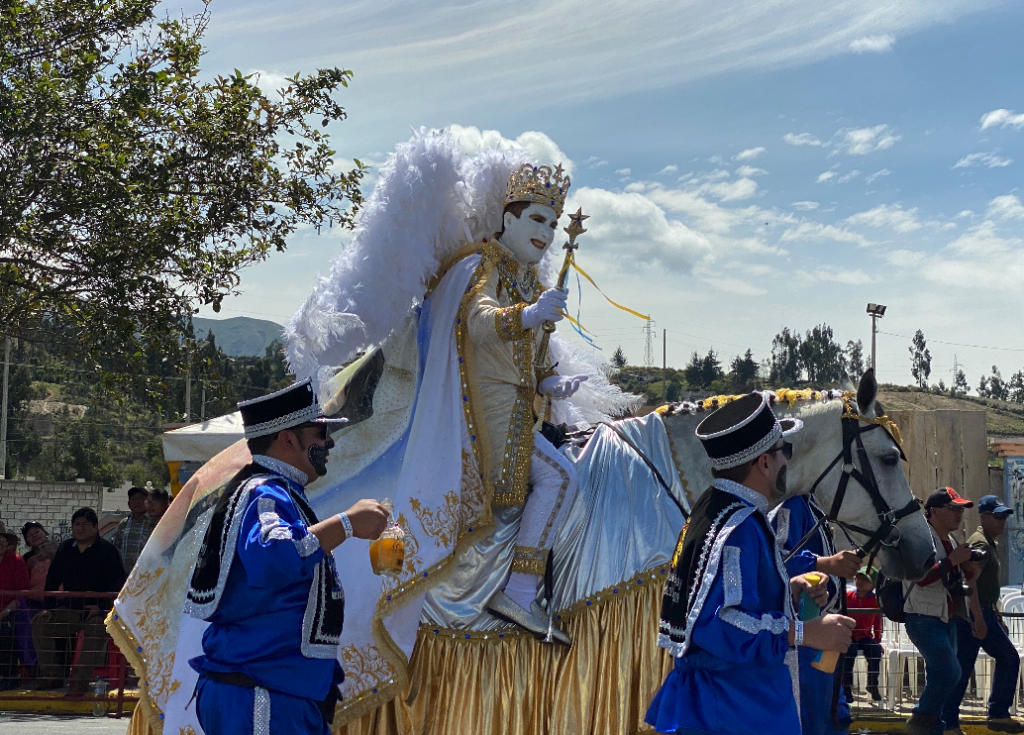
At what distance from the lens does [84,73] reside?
10.9 meters

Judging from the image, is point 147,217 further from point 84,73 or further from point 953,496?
point 953,496

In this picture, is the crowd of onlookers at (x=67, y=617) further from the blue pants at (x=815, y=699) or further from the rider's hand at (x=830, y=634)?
the rider's hand at (x=830, y=634)

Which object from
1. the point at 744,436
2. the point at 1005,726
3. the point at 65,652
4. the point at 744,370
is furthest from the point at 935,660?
the point at 744,370

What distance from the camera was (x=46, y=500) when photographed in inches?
1072

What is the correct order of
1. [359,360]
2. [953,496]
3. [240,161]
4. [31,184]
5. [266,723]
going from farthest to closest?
[240,161]
[31,184]
[953,496]
[359,360]
[266,723]

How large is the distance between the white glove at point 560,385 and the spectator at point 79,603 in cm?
580

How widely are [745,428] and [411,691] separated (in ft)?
10.2

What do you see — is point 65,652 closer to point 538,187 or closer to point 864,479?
point 538,187

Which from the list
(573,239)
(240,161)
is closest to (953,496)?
(573,239)

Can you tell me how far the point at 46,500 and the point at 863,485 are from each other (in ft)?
83.6

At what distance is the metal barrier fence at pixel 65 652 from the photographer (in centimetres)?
1019

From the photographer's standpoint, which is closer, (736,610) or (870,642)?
(736,610)

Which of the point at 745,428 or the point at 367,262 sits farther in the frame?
the point at 367,262

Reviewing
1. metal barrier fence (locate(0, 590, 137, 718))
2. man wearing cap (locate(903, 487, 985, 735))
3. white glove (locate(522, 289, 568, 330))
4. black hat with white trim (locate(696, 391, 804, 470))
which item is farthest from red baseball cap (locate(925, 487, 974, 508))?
metal barrier fence (locate(0, 590, 137, 718))
